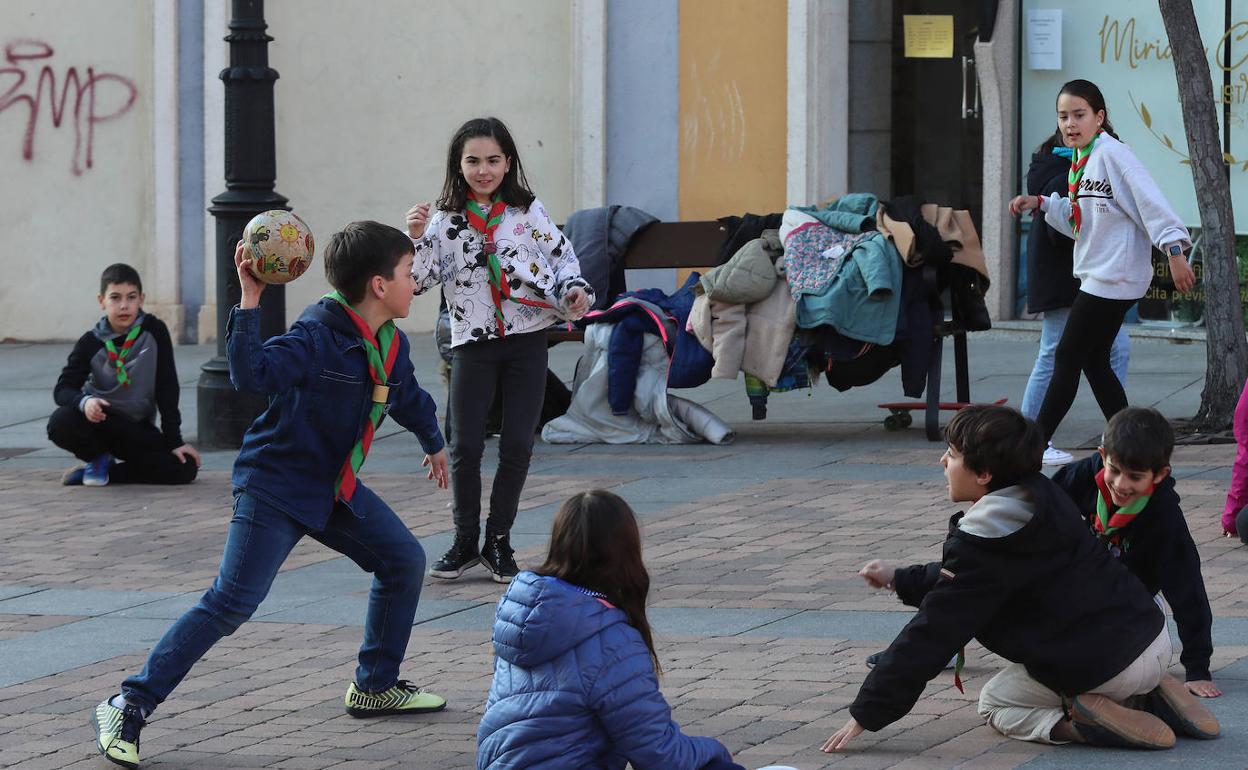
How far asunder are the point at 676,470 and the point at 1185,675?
172 inches

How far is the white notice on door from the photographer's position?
13898 millimetres

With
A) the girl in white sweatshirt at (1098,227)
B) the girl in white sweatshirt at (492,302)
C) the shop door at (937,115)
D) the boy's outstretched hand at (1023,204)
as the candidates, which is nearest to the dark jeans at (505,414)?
the girl in white sweatshirt at (492,302)

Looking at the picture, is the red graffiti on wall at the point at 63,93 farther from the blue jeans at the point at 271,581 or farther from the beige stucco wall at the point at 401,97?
the blue jeans at the point at 271,581

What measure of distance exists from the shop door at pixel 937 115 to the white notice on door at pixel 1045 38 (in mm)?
622

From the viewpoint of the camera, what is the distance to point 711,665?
5.77 m

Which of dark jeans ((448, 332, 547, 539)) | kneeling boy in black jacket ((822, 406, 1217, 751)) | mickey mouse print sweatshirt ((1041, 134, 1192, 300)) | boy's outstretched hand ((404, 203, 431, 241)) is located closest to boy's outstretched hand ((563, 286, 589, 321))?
dark jeans ((448, 332, 547, 539))

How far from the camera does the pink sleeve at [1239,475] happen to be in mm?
7125

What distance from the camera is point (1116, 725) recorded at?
477 cm

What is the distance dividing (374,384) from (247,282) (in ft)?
1.60

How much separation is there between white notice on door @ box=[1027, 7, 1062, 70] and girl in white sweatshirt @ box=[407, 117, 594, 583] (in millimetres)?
7712

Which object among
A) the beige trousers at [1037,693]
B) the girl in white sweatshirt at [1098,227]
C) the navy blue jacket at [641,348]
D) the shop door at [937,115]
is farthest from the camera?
the shop door at [937,115]

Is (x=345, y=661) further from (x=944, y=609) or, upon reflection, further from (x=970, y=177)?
(x=970, y=177)

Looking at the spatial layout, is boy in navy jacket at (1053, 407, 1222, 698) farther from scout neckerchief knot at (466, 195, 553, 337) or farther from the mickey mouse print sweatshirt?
the mickey mouse print sweatshirt

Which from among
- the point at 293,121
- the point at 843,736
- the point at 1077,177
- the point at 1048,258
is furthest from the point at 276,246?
the point at 293,121
